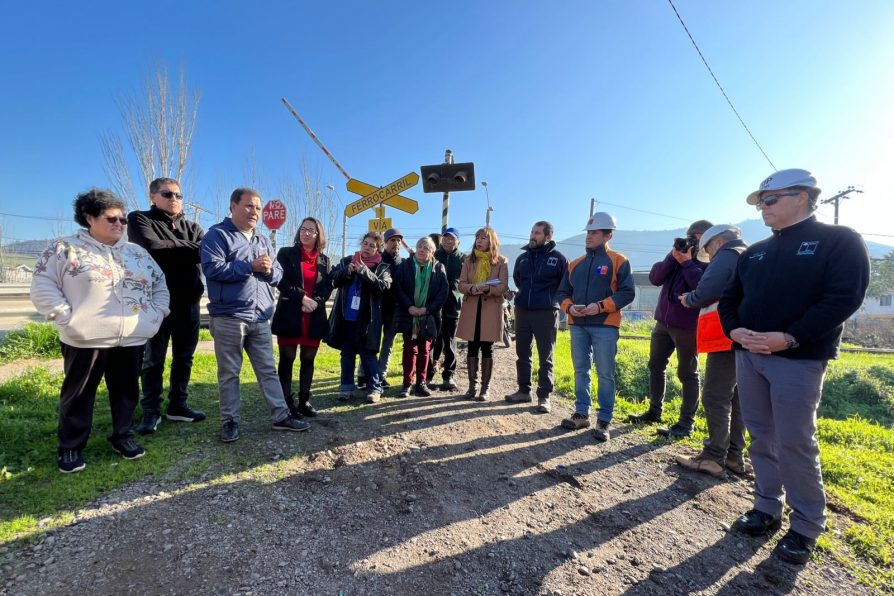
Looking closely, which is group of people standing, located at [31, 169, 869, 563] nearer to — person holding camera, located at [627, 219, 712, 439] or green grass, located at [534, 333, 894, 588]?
person holding camera, located at [627, 219, 712, 439]

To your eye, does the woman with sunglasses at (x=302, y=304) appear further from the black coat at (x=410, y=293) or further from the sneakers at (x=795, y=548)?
the sneakers at (x=795, y=548)

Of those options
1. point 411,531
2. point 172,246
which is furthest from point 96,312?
point 411,531

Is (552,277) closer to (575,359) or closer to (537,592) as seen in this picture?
(575,359)

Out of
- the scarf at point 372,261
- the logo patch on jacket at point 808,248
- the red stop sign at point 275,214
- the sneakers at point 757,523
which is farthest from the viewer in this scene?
the red stop sign at point 275,214

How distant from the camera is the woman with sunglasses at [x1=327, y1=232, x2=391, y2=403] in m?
4.67

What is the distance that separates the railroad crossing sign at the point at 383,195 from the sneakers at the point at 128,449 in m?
4.99

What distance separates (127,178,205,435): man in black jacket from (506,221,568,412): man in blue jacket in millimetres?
3629

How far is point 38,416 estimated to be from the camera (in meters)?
3.81

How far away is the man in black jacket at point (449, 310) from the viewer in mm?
5559

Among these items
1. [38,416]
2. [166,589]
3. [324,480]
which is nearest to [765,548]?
[324,480]

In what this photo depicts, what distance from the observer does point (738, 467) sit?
3535mm

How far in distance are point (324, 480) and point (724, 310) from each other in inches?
130

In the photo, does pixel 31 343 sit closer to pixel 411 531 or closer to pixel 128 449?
pixel 128 449

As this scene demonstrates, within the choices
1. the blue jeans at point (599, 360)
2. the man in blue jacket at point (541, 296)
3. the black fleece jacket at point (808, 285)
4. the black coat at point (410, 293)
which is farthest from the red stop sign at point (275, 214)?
the black fleece jacket at point (808, 285)
